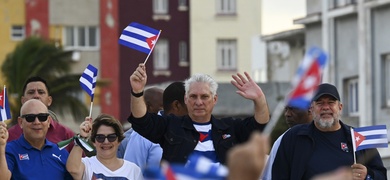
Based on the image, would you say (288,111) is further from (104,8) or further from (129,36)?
(104,8)

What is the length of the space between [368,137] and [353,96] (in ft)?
126

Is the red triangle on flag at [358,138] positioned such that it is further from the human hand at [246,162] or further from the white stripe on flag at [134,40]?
the human hand at [246,162]

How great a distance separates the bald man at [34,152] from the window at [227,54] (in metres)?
57.4

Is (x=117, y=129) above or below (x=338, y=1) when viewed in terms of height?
below

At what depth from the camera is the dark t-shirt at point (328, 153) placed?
1338 cm

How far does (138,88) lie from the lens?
513 inches

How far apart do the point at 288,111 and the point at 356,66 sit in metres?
36.1

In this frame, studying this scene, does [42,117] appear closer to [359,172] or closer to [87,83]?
[87,83]

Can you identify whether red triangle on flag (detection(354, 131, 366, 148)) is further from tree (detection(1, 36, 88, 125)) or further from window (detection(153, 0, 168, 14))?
window (detection(153, 0, 168, 14))

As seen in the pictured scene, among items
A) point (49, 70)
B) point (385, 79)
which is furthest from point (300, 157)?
point (49, 70)

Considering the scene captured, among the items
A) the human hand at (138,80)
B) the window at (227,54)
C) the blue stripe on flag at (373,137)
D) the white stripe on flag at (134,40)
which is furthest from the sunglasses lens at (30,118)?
the window at (227,54)

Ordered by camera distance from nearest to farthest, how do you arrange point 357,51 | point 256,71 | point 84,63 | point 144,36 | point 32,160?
point 32,160
point 144,36
point 357,51
point 84,63
point 256,71

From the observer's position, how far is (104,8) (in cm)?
6550

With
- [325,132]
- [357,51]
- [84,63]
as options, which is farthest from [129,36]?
[84,63]
